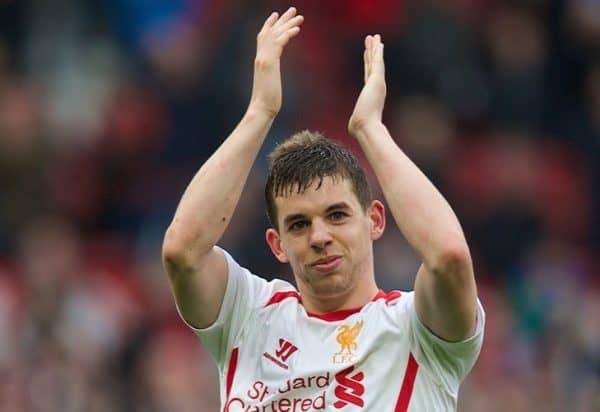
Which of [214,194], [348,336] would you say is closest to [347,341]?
[348,336]

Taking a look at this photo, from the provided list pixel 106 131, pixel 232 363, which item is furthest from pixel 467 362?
pixel 106 131

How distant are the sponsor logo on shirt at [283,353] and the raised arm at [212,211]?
0.88ft

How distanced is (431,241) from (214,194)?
2.80ft

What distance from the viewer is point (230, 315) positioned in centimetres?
642

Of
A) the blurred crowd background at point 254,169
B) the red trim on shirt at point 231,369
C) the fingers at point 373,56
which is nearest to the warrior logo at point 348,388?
the red trim on shirt at point 231,369

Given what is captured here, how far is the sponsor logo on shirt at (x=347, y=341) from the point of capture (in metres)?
6.20

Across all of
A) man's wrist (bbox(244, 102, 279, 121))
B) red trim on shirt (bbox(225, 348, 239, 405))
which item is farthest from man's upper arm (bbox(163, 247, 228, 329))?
man's wrist (bbox(244, 102, 279, 121))

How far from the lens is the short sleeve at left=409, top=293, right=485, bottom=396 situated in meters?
6.06

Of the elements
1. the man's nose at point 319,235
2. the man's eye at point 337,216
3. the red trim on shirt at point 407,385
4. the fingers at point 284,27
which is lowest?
the red trim on shirt at point 407,385

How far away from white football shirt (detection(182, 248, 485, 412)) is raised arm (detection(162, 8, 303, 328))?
10 centimetres

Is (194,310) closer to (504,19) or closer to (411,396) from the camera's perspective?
(411,396)

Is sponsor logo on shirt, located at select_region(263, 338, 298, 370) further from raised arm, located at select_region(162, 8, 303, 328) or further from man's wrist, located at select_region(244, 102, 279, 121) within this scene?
man's wrist, located at select_region(244, 102, 279, 121)

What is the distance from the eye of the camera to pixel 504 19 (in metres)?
15.4

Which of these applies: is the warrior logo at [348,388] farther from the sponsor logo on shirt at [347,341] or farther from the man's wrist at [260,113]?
the man's wrist at [260,113]
